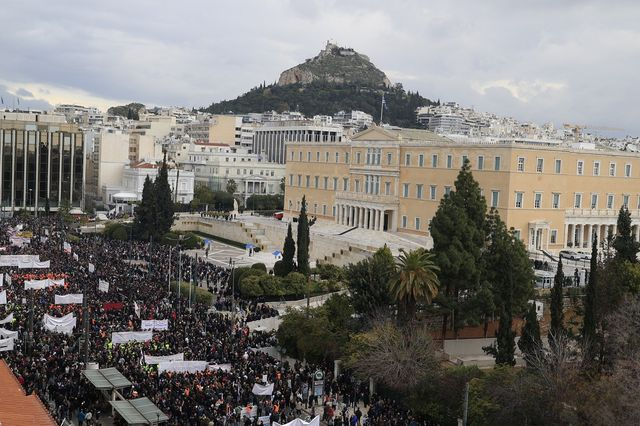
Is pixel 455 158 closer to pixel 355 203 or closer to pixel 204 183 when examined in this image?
pixel 355 203

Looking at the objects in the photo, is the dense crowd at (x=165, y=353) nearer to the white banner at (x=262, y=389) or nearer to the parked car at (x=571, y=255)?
the white banner at (x=262, y=389)

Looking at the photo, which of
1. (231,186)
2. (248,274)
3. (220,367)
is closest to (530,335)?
(220,367)

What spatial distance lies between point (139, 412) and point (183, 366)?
16.2 ft

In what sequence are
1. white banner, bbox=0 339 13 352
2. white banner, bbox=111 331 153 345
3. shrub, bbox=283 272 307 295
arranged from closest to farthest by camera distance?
white banner, bbox=0 339 13 352 < white banner, bbox=111 331 153 345 < shrub, bbox=283 272 307 295

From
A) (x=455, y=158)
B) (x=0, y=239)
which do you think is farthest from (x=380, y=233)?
(x=0, y=239)

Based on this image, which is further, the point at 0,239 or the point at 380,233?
the point at 380,233

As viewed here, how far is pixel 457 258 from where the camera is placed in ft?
107

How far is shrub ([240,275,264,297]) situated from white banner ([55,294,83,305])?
10988 millimetres

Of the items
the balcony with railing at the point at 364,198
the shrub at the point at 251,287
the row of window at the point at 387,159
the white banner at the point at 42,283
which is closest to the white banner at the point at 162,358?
the white banner at the point at 42,283

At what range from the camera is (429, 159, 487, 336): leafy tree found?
32562 millimetres

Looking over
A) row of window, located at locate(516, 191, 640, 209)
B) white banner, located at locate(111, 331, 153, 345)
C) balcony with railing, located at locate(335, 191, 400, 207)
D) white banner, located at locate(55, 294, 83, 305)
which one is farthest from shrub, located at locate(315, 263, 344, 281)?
white banner, located at locate(111, 331, 153, 345)

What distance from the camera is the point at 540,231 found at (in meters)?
54.5

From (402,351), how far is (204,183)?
81.1 meters

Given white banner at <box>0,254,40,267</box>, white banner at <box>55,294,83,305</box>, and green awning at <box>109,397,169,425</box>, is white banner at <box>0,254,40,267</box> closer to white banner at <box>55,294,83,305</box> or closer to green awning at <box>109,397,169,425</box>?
white banner at <box>55,294,83,305</box>
